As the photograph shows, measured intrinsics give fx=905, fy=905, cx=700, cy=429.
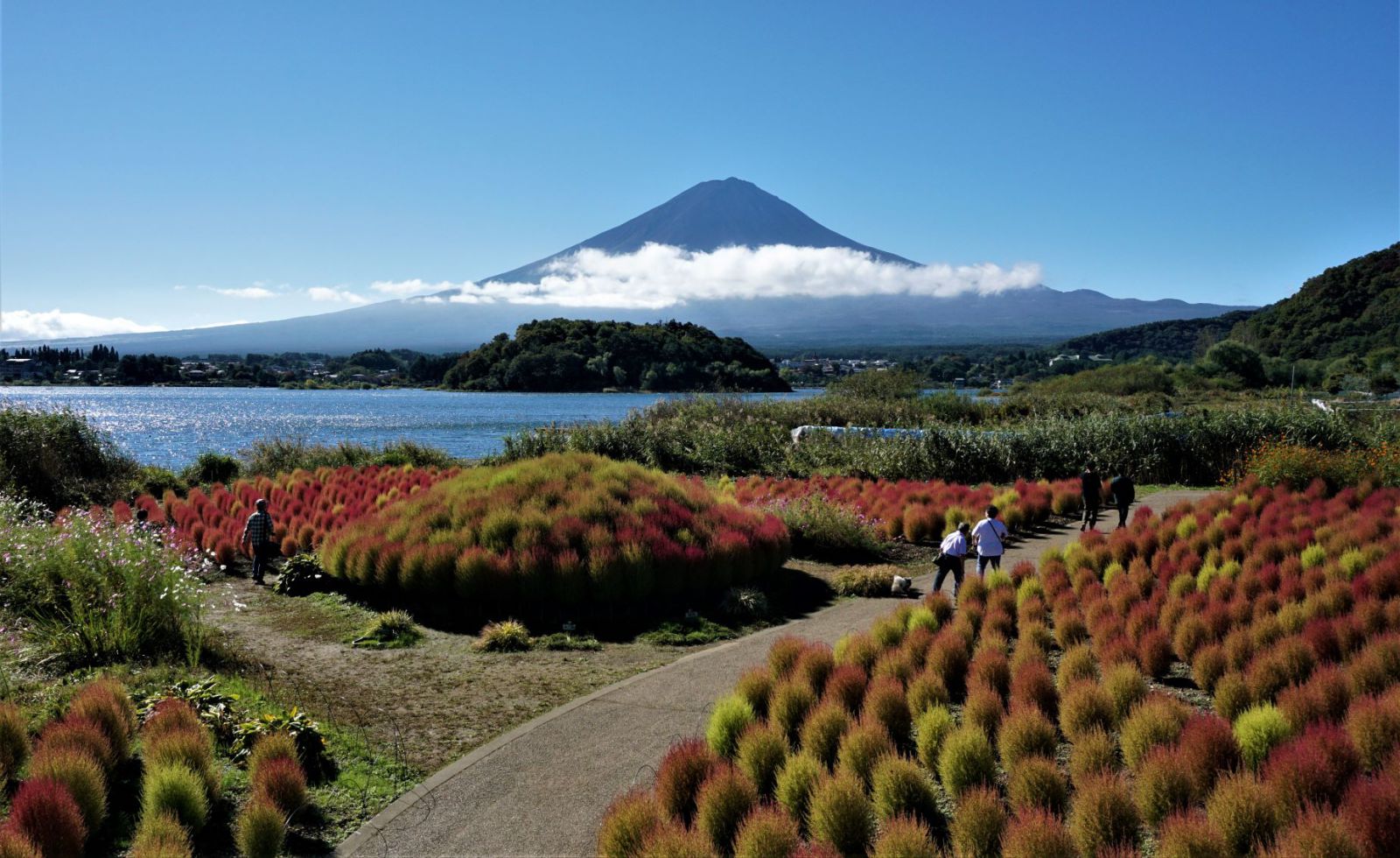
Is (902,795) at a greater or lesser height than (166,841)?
lesser

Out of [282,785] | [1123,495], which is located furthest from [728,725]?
[1123,495]

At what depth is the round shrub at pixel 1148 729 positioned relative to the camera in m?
5.88

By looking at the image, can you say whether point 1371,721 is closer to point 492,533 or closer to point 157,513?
point 492,533

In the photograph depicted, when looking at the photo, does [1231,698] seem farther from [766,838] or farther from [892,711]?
[766,838]

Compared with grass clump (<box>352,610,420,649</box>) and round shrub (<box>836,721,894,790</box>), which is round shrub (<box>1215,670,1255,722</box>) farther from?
grass clump (<box>352,610,420,649</box>)

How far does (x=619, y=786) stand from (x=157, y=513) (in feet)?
51.5

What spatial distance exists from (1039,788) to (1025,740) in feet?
2.36

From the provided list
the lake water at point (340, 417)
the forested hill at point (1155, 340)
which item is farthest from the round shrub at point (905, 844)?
the forested hill at point (1155, 340)

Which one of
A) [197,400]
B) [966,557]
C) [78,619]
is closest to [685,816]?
[78,619]

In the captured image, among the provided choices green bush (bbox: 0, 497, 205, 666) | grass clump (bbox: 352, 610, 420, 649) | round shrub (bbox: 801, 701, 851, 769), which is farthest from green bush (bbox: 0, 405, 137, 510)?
round shrub (bbox: 801, 701, 851, 769)

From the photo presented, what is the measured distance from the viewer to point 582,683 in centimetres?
876

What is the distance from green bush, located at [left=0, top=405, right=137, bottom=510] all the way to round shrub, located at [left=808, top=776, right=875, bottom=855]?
20288mm

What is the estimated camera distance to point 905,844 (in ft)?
14.8

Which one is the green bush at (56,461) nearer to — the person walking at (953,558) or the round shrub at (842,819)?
the person walking at (953,558)
